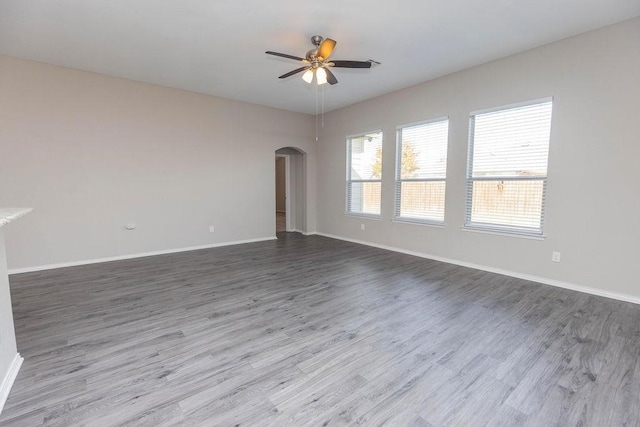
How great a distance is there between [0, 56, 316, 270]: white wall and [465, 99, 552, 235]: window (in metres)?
4.20

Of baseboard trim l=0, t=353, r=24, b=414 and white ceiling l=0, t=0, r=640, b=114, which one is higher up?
white ceiling l=0, t=0, r=640, b=114

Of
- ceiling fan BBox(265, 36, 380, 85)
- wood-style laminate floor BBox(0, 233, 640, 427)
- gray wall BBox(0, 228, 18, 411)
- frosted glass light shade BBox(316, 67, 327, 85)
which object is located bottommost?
wood-style laminate floor BBox(0, 233, 640, 427)

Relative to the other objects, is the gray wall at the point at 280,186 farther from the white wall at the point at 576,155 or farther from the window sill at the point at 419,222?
the white wall at the point at 576,155

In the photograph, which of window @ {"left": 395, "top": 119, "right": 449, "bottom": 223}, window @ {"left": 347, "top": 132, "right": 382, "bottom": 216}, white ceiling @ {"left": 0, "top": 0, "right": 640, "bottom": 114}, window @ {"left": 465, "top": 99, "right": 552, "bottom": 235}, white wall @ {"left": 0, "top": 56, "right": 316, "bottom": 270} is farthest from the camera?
window @ {"left": 347, "top": 132, "right": 382, "bottom": 216}

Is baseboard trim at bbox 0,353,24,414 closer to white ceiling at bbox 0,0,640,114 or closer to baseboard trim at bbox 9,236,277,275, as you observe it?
baseboard trim at bbox 9,236,277,275

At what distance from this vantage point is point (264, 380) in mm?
1905

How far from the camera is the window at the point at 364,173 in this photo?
6055mm

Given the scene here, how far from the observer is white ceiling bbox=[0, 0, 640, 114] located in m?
2.90

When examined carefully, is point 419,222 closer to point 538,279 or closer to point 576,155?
point 538,279

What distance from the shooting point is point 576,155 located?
3.47 metres

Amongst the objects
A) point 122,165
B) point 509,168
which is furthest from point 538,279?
point 122,165

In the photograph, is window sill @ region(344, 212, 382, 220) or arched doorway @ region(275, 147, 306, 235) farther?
arched doorway @ region(275, 147, 306, 235)

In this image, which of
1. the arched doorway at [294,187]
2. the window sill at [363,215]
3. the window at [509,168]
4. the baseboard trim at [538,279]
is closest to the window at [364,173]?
the window sill at [363,215]

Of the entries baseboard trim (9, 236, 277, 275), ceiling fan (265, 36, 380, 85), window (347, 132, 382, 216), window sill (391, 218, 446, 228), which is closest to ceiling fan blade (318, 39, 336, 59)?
ceiling fan (265, 36, 380, 85)
